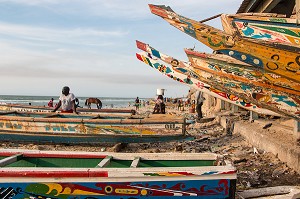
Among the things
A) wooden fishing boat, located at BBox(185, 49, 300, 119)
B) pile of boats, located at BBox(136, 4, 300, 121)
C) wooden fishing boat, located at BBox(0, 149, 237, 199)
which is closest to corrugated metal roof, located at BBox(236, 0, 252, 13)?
wooden fishing boat, located at BBox(185, 49, 300, 119)

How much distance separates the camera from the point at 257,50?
5.35 metres

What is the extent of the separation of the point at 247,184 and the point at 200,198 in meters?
2.36

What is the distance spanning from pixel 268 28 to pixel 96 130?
228 inches

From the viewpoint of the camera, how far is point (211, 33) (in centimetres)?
600

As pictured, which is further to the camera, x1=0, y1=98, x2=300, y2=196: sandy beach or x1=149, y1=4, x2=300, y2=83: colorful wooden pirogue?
x1=0, y1=98, x2=300, y2=196: sandy beach

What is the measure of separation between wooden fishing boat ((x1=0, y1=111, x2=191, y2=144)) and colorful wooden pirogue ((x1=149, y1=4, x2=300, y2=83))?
3.65m

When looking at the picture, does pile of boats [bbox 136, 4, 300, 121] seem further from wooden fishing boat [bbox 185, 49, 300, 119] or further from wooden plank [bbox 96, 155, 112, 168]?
wooden plank [bbox 96, 155, 112, 168]

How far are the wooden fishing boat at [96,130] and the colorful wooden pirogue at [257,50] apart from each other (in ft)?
12.0

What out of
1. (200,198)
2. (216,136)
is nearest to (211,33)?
(200,198)

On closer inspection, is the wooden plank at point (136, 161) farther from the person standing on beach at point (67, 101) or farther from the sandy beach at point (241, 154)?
the person standing on beach at point (67, 101)

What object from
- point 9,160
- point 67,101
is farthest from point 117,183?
point 67,101

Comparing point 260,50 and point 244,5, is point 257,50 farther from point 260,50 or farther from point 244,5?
point 244,5

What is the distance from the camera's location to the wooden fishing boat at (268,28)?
5.04 m

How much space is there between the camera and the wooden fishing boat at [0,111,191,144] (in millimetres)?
9203
